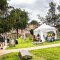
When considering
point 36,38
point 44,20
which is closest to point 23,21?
point 44,20

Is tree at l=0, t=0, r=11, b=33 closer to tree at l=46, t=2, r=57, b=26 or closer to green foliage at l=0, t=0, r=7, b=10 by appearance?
green foliage at l=0, t=0, r=7, b=10

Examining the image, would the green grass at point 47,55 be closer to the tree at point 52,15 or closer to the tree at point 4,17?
the tree at point 4,17

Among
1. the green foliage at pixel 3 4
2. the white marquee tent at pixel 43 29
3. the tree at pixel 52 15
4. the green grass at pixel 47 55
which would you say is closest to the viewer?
the green grass at pixel 47 55

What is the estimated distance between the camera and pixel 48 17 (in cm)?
11556

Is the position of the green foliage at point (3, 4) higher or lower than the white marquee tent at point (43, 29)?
higher

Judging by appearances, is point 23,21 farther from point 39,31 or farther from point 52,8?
point 39,31

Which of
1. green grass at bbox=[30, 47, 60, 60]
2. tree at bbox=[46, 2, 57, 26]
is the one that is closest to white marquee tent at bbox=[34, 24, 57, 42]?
green grass at bbox=[30, 47, 60, 60]

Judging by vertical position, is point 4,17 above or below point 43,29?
above

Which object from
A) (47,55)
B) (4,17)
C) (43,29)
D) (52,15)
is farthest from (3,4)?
(52,15)

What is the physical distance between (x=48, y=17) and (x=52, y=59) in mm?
96494

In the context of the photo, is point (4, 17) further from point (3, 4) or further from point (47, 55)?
point (47, 55)

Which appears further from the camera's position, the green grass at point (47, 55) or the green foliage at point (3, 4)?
the green foliage at point (3, 4)

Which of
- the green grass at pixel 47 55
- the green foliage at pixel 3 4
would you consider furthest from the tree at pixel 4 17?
the green grass at pixel 47 55

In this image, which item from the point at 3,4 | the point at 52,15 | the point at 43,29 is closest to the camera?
the point at 43,29
